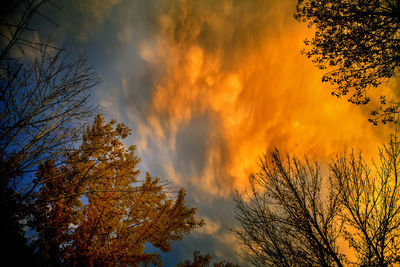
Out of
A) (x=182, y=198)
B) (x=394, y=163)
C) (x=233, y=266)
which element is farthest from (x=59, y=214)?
(x=233, y=266)

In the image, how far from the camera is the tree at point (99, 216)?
4.25 metres

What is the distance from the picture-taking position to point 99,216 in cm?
451

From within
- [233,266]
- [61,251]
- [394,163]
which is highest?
[394,163]

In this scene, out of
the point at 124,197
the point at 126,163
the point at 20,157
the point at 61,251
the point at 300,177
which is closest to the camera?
the point at 20,157

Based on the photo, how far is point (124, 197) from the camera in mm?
5051

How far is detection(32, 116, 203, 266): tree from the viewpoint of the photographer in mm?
4254

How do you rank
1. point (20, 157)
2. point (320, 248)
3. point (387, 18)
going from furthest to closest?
point (387, 18) → point (320, 248) → point (20, 157)

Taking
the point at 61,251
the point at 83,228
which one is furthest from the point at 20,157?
the point at 61,251

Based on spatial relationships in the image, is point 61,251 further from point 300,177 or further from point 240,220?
point 300,177

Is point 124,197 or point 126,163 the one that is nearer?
point 124,197

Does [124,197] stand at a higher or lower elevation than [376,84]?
lower

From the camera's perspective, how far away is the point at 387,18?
11.2 feet

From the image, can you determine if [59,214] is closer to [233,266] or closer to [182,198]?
[182,198]

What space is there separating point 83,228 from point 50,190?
1.65 meters
